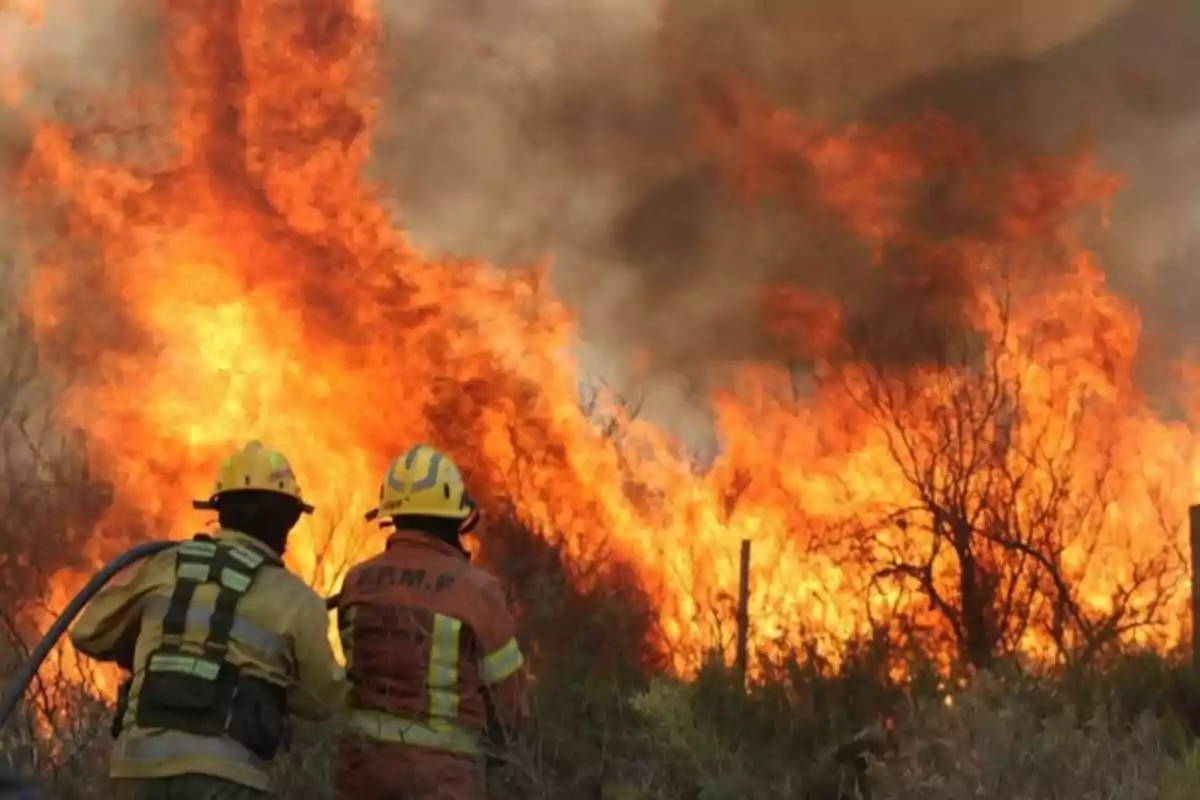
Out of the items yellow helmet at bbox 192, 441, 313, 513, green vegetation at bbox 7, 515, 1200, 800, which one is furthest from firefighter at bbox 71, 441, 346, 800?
green vegetation at bbox 7, 515, 1200, 800

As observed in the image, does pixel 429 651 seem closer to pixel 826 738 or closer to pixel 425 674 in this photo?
pixel 425 674

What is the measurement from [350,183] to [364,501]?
9.03ft

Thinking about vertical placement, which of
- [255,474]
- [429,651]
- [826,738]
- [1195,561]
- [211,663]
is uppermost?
[1195,561]

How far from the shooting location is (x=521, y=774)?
18.1 feet

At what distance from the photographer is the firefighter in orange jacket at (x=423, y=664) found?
4.04m

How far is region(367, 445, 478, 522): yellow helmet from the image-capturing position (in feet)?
14.1

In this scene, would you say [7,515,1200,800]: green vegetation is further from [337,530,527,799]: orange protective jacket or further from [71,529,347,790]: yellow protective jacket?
[71,529,347,790]: yellow protective jacket

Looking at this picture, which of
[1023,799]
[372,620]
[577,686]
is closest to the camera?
[372,620]

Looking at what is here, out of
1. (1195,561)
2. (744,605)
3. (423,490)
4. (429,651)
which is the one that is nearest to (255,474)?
(423,490)

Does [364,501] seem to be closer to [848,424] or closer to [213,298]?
[213,298]

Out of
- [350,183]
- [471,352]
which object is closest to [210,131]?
[350,183]

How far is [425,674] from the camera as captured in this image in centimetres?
404

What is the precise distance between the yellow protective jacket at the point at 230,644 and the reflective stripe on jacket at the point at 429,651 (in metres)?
0.20

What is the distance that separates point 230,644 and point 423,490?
86 centimetres
